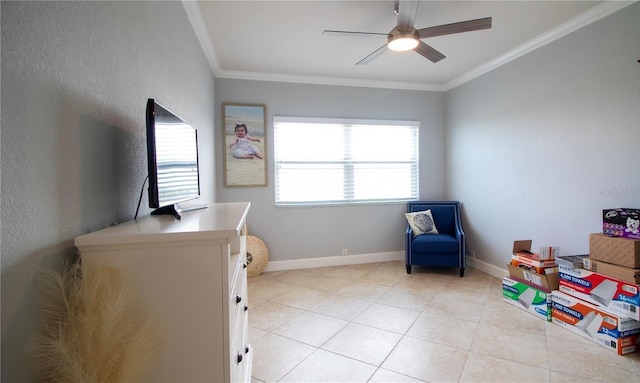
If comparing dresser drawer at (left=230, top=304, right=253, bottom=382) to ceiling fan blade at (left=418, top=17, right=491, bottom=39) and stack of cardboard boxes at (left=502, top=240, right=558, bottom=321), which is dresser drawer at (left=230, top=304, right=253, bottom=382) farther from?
stack of cardboard boxes at (left=502, top=240, right=558, bottom=321)

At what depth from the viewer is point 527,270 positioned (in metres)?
2.69

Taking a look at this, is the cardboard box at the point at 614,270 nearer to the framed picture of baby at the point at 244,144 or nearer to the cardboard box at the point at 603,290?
the cardboard box at the point at 603,290

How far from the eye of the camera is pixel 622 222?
2.15 meters

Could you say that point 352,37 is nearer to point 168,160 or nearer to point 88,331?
point 168,160

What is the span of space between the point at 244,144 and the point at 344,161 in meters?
1.41

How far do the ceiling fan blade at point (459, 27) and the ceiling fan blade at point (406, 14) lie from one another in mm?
128

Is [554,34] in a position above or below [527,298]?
above

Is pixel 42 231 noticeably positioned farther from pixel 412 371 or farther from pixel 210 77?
pixel 210 77

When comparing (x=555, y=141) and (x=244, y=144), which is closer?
(x=555, y=141)

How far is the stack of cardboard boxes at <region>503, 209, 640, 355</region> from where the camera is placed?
197cm

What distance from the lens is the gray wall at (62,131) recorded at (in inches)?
25.6

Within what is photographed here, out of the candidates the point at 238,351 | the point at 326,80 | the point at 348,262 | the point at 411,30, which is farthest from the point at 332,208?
the point at 238,351

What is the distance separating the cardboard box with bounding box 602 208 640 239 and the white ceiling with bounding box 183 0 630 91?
167 cm

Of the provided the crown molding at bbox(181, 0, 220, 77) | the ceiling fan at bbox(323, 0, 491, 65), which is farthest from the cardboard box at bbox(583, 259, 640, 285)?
the crown molding at bbox(181, 0, 220, 77)
